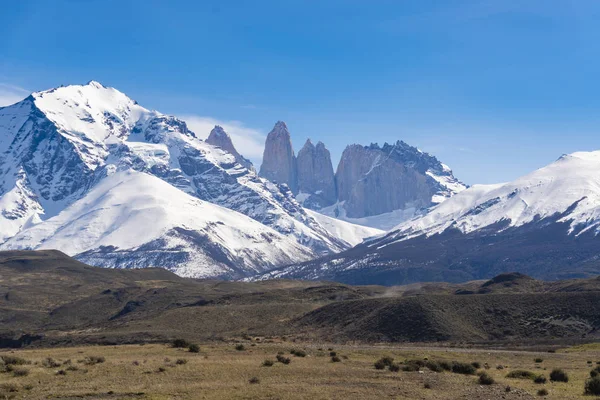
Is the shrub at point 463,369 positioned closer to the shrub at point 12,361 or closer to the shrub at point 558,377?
the shrub at point 558,377

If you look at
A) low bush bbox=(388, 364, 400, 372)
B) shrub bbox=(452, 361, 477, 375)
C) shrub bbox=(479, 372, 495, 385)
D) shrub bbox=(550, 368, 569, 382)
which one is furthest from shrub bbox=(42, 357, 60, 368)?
shrub bbox=(550, 368, 569, 382)

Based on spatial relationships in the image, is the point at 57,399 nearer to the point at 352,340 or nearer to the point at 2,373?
the point at 2,373

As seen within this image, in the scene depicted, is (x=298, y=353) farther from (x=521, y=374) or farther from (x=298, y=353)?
(x=521, y=374)

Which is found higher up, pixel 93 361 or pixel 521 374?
pixel 93 361

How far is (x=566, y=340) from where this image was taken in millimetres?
116062

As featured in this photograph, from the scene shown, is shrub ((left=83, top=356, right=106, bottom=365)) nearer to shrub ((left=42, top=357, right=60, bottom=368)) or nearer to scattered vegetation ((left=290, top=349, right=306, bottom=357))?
shrub ((left=42, top=357, right=60, bottom=368))

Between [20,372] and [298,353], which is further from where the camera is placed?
[298,353]

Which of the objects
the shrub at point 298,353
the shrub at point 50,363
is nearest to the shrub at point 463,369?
the shrub at point 298,353

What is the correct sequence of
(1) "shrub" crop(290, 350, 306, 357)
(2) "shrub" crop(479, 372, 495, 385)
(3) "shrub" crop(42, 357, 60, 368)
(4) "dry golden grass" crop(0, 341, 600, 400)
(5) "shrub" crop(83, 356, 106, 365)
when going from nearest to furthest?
(4) "dry golden grass" crop(0, 341, 600, 400) < (2) "shrub" crop(479, 372, 495, 385) < (3) "shrub" crop(42, 357, 60, 368) < (5) "shrub" crop(83, 356, 106, 365) < (1) "shrub" crop(290, 350, 306, 357)

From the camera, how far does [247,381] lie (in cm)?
5234

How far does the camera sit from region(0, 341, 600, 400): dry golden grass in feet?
156

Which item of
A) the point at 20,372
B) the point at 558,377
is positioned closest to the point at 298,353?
the point at 558,377

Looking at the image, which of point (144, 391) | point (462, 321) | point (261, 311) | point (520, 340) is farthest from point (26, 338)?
point (144, 391)

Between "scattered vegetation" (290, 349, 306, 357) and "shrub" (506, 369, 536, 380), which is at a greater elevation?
"scattered vegetation" (290, 349, 306, 357)
